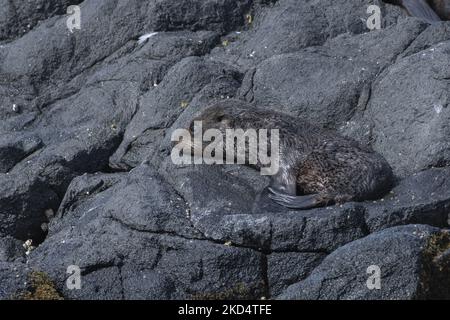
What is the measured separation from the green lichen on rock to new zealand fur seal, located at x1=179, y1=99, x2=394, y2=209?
211cm

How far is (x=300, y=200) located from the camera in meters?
10.0

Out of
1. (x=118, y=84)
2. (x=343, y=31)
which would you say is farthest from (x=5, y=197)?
(x=343, y=31)

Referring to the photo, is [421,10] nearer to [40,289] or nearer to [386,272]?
[386,272]

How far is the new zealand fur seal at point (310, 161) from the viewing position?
10.2 meters

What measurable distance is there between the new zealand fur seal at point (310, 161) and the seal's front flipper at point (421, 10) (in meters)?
2.78

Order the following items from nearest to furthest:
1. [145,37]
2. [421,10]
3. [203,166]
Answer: [203,166] < [145,37] < [421,10]

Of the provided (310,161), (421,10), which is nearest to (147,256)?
(310,161)

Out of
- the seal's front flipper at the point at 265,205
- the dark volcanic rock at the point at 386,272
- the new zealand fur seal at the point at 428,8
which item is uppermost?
the new zealand fur seal at the point at 428,8

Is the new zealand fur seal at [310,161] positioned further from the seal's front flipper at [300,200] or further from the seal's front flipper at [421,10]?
the seal's front flipper at [421,10]

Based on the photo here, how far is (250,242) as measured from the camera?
9.48m

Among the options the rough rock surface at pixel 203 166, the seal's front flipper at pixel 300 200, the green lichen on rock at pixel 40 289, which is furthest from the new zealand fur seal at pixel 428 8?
the green lichen on rock at pixel 40 289

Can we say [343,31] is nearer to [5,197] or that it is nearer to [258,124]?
[258,124]

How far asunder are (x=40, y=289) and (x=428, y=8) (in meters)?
6.64
